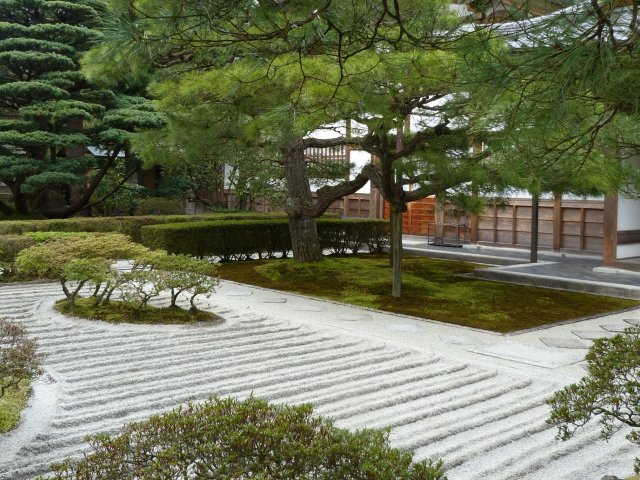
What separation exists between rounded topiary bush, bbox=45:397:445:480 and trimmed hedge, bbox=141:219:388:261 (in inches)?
352

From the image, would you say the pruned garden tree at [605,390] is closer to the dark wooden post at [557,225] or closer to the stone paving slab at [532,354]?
the stone paving slab at [532,354]

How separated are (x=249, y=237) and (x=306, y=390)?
780 centimetres

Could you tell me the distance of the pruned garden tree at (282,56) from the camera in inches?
119

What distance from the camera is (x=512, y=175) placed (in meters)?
6.94

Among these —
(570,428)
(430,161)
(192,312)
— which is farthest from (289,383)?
(430,161)

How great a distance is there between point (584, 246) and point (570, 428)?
33.2ft

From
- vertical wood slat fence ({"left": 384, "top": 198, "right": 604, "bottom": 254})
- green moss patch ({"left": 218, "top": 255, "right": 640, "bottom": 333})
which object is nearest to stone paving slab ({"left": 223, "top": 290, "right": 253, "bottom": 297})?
green moss patch ({"left": 218, "top": 255, "right": 640, "bottom": 333})

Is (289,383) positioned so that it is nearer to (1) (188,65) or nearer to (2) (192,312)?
(2) (192,312)

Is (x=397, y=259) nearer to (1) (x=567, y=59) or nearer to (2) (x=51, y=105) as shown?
(1) (x=567, y=59)

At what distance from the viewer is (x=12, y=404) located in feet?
13.5

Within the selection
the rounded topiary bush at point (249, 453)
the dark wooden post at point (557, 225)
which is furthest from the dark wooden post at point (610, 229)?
the rounded topiary bush at point (249, 453)

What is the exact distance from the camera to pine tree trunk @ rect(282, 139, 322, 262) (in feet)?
36.4

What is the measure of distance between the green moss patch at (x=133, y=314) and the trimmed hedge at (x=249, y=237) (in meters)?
3.98

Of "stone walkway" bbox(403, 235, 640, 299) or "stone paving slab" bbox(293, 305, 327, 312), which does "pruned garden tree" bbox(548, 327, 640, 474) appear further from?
"stone walkway" bbox(403, 235, 640, 299)
